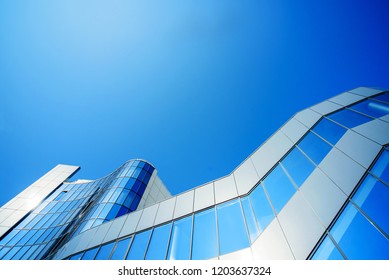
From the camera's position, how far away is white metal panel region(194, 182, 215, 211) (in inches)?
474

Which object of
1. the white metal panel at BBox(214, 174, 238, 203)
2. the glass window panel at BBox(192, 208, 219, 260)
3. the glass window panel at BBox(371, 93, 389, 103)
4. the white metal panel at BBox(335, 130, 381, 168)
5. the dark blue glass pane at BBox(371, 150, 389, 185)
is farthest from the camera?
the white metal panel at BBox(214, 174, 238, 203)

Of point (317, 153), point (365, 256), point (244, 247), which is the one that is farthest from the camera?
point (317, 153)

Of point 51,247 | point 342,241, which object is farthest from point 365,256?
point 51,247

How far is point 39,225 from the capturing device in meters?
27.9

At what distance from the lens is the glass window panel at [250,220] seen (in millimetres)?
8719

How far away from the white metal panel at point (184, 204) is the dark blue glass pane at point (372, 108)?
10.4 m

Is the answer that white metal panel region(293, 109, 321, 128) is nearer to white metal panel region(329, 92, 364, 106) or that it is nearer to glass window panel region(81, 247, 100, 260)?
white metal panel region(329, 92, 364, 106)

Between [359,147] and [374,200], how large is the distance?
229cm

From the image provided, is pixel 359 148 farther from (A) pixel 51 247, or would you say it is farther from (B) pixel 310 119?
(A) pixel 51 247

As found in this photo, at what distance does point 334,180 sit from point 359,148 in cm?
154

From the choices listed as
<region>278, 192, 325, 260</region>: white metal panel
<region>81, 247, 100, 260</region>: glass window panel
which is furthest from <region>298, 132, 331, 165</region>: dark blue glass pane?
<region>81, 247, 100, 260</region>: glass window panel

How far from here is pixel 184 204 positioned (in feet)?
42.1

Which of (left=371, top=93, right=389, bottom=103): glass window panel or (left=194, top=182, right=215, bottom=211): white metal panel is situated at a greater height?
(left=371, top=93, right=389, bottom=103): glass window panel

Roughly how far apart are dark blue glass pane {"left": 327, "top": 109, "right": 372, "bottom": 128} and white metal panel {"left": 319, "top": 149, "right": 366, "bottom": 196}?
72.1 inches
